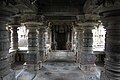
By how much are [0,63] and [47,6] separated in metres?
5.90

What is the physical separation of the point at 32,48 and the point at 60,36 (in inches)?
598

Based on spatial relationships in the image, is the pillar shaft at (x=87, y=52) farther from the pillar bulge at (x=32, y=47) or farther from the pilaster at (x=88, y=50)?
the pillar bulge at (x=32, y=47)

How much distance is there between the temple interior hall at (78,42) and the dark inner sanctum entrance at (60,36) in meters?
6.44

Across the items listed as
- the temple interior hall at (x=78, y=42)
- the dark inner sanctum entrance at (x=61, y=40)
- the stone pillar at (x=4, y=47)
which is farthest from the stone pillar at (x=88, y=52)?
the dark inner sanctum entrance at (x=61, y=40)

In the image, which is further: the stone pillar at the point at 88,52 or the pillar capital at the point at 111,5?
the stone pillar at the point at 88,52

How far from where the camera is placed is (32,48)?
34.8ft

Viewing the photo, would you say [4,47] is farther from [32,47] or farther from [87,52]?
[87,52]

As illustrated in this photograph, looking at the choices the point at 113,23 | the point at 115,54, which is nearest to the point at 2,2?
the point at 113,23

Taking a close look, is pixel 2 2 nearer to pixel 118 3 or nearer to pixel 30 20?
pixel 118 3

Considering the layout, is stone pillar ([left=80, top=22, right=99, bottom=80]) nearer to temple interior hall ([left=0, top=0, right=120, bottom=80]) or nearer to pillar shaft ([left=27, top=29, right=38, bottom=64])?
temple interior hall ([left=0, top=0, right=120, bottom=80])

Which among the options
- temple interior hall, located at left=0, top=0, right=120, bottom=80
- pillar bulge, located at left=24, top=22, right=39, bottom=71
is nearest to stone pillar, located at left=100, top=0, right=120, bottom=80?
temple interior hall, located at left=0, top=0, right=120, bottom=80

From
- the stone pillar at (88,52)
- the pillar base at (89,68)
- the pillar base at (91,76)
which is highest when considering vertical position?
the stone pillar at (88,52)

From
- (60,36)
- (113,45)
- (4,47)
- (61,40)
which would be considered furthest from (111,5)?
(61,40)

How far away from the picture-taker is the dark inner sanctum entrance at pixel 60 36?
24531mm
